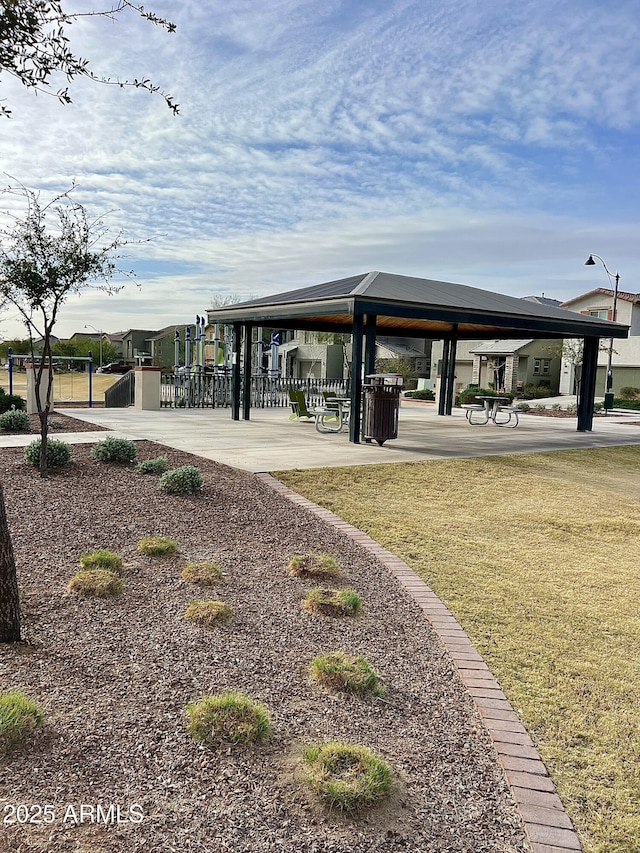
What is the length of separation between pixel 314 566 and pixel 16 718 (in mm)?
2575

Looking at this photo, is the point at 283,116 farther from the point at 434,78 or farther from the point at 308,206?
the point at 308,206

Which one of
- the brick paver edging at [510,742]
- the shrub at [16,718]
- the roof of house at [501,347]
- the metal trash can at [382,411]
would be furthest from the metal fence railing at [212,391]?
the roof of house at [501,347]

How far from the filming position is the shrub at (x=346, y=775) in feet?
7.34

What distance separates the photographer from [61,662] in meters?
3.06

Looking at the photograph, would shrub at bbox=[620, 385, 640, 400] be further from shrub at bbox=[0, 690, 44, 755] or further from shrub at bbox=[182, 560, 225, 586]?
shrub at bbox=[0, 690, 44, 755]

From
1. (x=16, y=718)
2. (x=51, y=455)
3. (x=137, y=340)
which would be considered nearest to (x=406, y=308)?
(x=51, y=455)

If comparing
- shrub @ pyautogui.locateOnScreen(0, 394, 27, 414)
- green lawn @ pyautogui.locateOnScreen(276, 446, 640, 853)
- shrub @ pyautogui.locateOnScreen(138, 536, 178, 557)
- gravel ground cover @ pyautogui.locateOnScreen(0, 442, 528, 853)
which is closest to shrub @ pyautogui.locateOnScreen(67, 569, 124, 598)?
gravel ground cover @ pyautogui.locateOnScreen(0, 442, 528, 853)

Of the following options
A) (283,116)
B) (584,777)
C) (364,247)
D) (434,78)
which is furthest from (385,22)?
(364,247)

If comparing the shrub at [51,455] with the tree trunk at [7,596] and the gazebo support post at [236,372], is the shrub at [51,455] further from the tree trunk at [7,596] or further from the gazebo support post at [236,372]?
the gazebo support post at [236,372]

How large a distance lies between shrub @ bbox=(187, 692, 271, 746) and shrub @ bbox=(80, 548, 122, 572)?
181cm

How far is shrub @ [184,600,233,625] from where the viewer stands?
3637 millimetres

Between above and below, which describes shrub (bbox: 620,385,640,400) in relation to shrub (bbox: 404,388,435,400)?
above

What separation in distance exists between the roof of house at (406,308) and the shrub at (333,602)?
7.20m

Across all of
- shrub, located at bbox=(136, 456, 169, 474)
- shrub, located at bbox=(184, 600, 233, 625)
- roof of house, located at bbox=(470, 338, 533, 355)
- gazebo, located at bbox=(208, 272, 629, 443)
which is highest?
roof of house, located at bbox=(470, 338, 533, 355)
